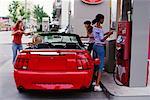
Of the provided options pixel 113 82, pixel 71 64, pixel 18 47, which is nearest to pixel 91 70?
pixel 71 64

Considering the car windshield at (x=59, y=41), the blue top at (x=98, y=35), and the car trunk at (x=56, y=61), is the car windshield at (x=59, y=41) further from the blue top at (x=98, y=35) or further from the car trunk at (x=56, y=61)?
the car trunk at (x=56, y=61)

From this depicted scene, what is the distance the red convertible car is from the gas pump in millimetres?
1043

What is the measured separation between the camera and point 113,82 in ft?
28.9

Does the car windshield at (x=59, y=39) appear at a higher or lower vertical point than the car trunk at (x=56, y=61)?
higher

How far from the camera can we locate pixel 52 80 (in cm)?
695

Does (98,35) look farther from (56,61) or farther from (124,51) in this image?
(56,61)

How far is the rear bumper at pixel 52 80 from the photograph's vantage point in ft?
22.8

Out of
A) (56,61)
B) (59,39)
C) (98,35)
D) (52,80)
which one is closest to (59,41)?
(59,39)

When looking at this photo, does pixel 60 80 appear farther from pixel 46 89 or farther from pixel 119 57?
pixel 119 57

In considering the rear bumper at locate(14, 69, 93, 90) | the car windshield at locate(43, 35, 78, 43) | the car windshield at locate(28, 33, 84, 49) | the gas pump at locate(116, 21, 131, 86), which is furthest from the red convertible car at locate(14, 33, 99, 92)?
the car windshield at locate(43, 35, 78, 43)

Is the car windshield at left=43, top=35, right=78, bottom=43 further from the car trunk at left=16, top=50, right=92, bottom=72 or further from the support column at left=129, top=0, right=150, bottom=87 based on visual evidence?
the support column at left=129, top=0, right=150, bottom=87

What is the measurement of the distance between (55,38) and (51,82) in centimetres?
193

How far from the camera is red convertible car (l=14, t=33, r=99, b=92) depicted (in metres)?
6.97

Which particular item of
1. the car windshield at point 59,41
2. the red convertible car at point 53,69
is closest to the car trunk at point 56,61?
the red convertible car at point 53,69
